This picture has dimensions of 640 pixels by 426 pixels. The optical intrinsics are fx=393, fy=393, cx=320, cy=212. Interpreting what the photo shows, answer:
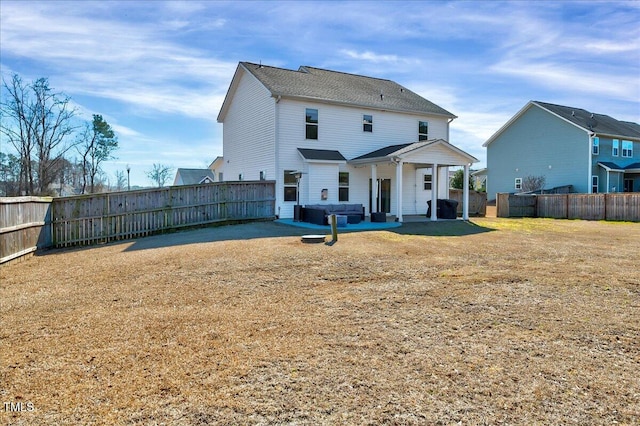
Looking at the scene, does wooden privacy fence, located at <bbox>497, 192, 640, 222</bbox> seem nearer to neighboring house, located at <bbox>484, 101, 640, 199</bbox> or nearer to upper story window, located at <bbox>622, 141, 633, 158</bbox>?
neighboring house, located at <bbox>484, 101, 640, 199</bbox>

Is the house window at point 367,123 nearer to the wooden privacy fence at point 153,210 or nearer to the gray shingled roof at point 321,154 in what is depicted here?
the gray shingled roof at point 321,154

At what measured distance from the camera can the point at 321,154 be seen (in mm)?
18359

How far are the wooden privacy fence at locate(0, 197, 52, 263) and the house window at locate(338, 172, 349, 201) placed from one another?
11727 millimetres

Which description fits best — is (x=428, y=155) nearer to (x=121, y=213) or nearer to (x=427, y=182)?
(x=427, y=182)

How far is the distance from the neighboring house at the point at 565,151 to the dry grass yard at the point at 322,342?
22.8 metres

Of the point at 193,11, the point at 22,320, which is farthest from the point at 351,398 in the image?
the point at 193,11

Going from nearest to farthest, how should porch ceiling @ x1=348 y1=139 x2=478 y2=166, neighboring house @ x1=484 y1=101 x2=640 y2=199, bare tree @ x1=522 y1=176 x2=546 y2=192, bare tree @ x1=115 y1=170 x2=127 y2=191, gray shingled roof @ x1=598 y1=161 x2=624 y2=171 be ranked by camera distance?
1. porch ceiling @ x1=348 y1=139 x2=478 y2=166
2. gray shingled roof @ x1=598 y1=161 x2=624 y2=171
3. neighboring house @ x1=484 y1=101 x2=640 y2=199
4. bare tree @ x1=522 y1=176 x2=546 y2=192
5. bare tree @ x1=115 y1=170 x2=127 y2=191

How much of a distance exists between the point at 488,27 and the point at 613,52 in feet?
33.6

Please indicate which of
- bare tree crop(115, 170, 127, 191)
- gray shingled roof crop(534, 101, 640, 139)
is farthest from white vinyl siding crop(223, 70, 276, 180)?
bare tree crop(115, 170, 127, 191)

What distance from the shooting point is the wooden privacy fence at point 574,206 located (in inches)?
799

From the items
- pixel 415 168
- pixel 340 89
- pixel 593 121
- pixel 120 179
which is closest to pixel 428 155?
pixel 415 168

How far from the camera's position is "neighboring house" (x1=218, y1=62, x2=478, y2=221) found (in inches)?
707

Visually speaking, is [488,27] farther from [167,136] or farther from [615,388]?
[167,136]

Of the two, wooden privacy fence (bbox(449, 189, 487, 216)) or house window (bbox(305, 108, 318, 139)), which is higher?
house window (bbox(305, 108, 318, 139))
